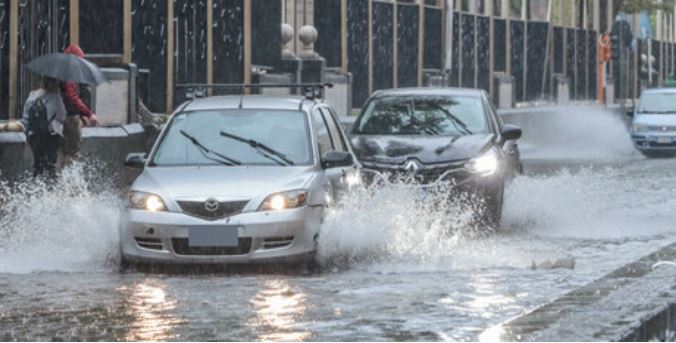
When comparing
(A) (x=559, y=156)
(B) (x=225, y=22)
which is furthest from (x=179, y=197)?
(A) (x=559, y=156)

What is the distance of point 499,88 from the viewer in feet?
163

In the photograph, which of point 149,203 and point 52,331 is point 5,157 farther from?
point 52,331

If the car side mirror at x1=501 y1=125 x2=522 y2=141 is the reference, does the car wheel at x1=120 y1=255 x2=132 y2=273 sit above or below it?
below

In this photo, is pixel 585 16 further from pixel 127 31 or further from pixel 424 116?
pixel 424 116

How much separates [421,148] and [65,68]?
3800 millimetres

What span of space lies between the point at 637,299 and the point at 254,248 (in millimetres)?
3455

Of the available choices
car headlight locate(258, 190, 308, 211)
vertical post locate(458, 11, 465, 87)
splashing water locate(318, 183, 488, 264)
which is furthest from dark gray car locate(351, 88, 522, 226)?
vertical post locate(458, 11, 465, 87)

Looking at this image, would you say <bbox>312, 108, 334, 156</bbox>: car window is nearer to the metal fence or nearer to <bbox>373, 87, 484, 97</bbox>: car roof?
<bbox>373, 87, 484, 97</bbox>: car roof

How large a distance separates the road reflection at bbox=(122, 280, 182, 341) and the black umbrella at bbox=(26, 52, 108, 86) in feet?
20.6

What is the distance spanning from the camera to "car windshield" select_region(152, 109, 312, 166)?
47.5ft

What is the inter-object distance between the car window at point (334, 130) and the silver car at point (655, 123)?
23.7 metres

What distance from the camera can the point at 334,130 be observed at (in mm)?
15797

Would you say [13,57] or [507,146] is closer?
[507,146]

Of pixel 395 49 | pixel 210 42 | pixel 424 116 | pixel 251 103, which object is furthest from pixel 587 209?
pixel 395 49
